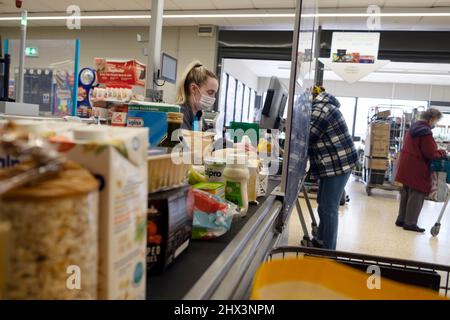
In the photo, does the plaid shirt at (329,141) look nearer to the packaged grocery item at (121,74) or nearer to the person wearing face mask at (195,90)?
the person wearing face mask at (195,90)

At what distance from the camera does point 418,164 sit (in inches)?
212

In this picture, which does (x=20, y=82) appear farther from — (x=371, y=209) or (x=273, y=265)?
(x=371, y=209)

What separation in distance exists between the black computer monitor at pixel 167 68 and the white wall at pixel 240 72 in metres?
8.55

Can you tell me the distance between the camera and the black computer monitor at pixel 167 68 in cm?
222

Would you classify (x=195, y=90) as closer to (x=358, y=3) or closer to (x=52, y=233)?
(x=52, y=233)

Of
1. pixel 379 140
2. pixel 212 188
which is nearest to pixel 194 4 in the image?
pixel 379 140

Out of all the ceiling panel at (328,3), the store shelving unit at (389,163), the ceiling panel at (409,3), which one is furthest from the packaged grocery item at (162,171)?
the store shelving unit at (389,163)

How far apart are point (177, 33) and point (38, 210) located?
917 cm

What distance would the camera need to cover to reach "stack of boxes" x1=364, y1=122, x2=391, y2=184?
8266 mm

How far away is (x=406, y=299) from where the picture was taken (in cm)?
68

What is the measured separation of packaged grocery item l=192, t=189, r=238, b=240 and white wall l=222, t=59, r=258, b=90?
33.2ft

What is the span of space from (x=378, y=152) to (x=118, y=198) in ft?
28.4
